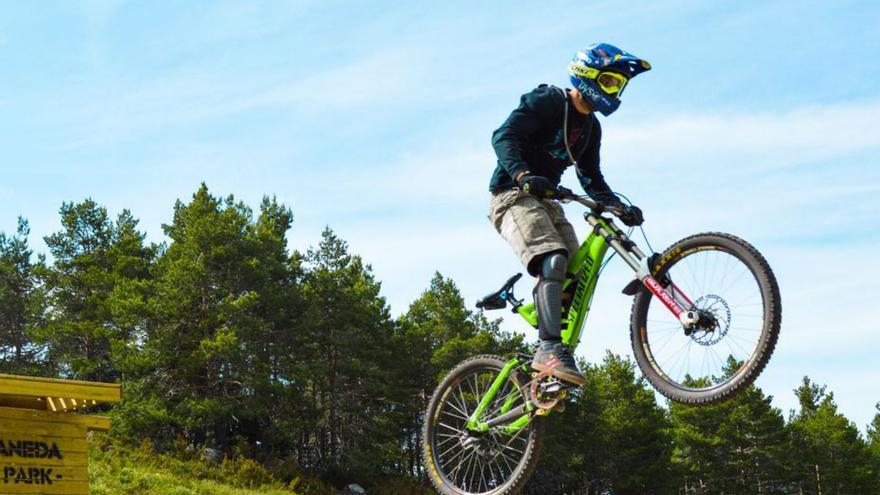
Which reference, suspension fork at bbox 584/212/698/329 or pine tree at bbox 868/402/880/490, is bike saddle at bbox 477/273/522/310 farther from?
pine tree at bbox 868/402/880/490

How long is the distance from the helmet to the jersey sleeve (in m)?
0.25

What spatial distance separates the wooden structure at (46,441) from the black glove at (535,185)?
14012mm

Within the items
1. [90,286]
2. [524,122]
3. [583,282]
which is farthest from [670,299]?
[90,286]

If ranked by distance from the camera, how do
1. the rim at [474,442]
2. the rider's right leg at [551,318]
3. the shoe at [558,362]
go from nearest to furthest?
the shoe at [558,362] < the rider's right leg at [551,318] < the rim at [474,442]

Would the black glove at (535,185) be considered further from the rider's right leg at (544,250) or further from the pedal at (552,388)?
the pedal at (552,388)

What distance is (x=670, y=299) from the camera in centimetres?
704

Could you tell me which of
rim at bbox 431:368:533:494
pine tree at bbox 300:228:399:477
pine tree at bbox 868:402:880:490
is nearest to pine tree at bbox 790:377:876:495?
pine tree at bbox 868:402:880:490

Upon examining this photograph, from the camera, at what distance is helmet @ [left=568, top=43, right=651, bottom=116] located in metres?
7.41

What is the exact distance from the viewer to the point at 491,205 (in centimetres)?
809

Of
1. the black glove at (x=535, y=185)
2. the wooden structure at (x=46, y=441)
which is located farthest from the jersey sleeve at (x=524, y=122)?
the wooden structure at (x=46, y=441)

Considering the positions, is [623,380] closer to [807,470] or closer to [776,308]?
[807,470]

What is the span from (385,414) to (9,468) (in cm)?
3981

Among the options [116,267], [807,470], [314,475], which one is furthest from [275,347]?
[807,470]

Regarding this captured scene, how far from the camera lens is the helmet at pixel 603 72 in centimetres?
741
